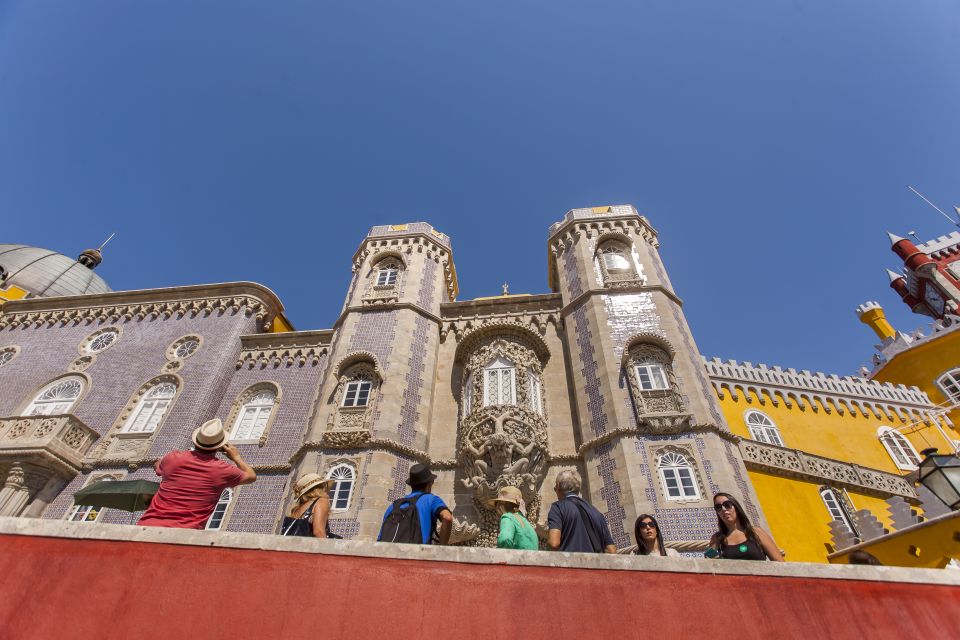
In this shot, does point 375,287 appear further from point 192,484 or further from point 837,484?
point 837,484

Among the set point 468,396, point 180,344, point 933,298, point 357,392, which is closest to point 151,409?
point 180,344

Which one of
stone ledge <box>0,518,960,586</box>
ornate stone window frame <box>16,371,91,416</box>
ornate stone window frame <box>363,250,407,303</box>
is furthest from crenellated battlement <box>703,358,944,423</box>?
ornate stone window frame <box>16,371,91,416</box>

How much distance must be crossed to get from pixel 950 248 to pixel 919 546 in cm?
3575

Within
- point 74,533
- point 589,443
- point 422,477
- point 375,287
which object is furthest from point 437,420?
point 74,533

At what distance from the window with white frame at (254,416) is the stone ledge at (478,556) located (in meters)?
12.6

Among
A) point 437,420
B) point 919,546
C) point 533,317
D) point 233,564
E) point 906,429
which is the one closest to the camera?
point 233,564

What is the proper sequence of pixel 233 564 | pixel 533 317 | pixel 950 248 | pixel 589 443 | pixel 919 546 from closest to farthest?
pixel 233 564, pixel 919 546, pixel 589 443, pixel 533 317, pixel 950 248

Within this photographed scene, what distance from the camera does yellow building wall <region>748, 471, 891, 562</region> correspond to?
13711 millimetres

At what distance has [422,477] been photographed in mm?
5328

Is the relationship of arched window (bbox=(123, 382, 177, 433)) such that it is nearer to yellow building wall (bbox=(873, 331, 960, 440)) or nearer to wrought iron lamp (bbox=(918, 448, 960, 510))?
wrought iron lamp (bbox=(918, 448, 960, 510))

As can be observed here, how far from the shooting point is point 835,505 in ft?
51.1

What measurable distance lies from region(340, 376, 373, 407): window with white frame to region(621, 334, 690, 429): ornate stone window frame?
26.0ft

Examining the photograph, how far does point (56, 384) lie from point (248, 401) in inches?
308

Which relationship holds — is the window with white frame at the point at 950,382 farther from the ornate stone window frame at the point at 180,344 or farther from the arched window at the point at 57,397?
the arched window at the point at 57,397
